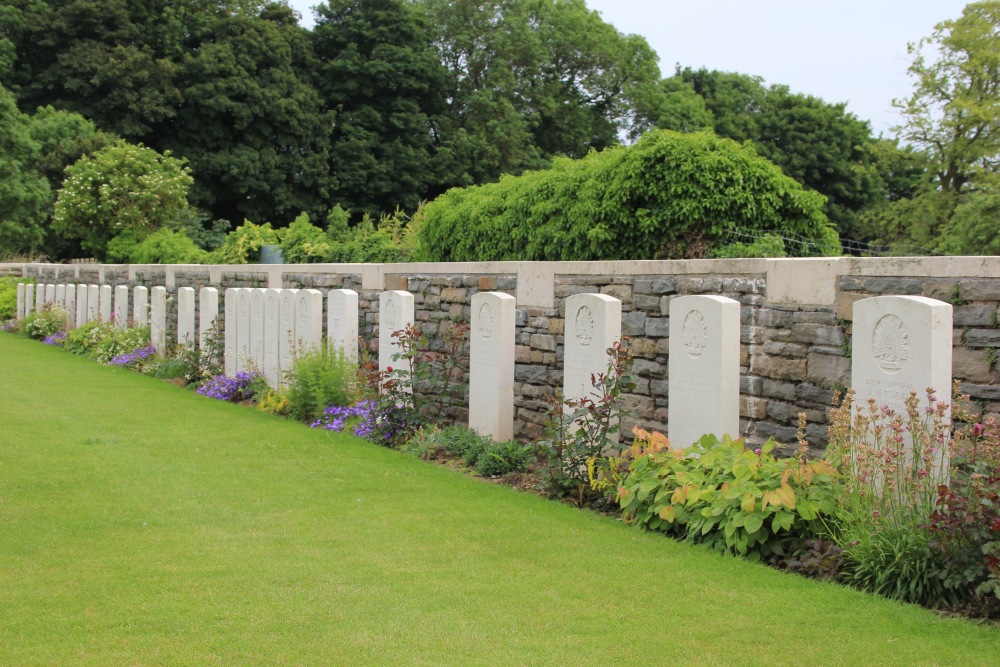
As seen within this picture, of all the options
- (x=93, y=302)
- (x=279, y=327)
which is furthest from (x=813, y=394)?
(x=93, y=302)

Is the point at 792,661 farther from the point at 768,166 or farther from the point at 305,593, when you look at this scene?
the point at 768,166

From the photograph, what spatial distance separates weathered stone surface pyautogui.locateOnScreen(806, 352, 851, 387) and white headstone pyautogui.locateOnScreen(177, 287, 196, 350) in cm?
871

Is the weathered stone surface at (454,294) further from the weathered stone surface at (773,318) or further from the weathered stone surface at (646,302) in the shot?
the weathered stone surface at (773,318)

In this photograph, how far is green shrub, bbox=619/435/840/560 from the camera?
446cm

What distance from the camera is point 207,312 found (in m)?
11.8

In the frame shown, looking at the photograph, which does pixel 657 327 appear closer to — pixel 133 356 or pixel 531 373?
pixel 531 373

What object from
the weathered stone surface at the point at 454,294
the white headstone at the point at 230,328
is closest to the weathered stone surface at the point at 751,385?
the weathered stone surface at the point at 454,294

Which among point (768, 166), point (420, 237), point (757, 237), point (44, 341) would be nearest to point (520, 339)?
point (757, 237)

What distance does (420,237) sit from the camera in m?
12.7

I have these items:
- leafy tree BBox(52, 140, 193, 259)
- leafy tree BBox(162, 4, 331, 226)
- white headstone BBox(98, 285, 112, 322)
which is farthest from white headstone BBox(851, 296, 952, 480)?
leafy tree BBox(162, 4, 331, 226)

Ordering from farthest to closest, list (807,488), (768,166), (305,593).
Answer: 1. (768,166)
2. (807,488)
3. (305,593)

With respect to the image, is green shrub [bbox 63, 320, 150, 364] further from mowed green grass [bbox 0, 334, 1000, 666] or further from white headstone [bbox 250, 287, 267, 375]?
mowed green grass [bbox 0, 334, 1000, 666]

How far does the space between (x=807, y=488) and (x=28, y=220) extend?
27078 mm

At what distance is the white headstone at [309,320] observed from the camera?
9258 mm
